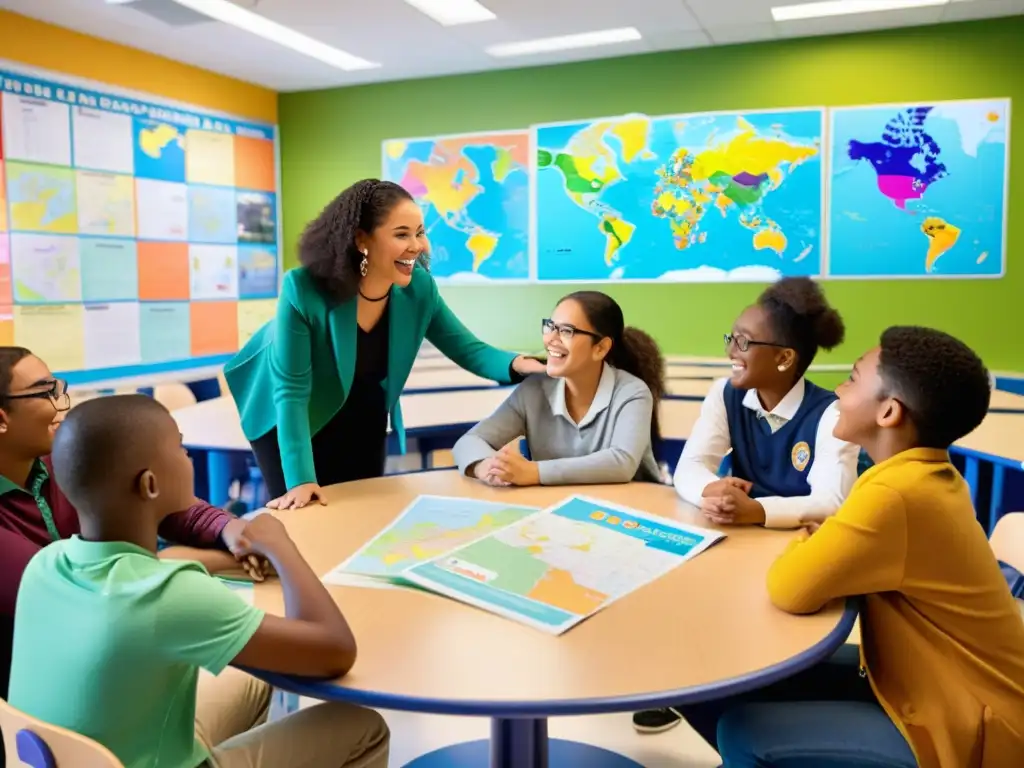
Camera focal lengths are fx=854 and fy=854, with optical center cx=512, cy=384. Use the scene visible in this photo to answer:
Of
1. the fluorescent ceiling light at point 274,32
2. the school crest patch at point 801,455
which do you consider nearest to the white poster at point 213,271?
the fluorescent ceiling light at point 274,32

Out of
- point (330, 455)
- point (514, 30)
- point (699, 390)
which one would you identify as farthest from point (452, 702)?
point (514, 30)

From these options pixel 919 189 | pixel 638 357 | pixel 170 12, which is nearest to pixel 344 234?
pixel 638 357

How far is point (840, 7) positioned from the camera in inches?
174

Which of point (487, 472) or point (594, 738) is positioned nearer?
point (487, 472)

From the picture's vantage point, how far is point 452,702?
956 millimetres

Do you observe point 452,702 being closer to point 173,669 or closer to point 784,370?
point 173,669

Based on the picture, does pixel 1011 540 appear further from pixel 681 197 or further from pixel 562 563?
pixel 681 197

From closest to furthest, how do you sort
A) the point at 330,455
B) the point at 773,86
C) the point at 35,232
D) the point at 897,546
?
the point at 897,546 → the point at 330,455 → the point at 35,232 → the point at 773,86

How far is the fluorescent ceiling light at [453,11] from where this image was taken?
4305mm

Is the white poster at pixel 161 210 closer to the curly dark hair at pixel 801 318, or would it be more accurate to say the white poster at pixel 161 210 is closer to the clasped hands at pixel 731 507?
the curly dark hair at pixel 801 318

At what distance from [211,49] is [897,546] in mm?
5029

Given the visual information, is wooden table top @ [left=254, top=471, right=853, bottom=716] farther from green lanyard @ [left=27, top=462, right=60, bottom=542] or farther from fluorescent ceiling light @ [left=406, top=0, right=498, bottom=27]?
fluorescent ceiling light @ [left=406, top=0, right=498, bottom=27]

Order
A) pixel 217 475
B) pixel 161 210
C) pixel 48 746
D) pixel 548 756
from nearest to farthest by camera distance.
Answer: pixel 48 746 → pixel 548 756 → pixel 217 475 → pixel 161 210

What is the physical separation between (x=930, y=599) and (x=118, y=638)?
41.9 inches
